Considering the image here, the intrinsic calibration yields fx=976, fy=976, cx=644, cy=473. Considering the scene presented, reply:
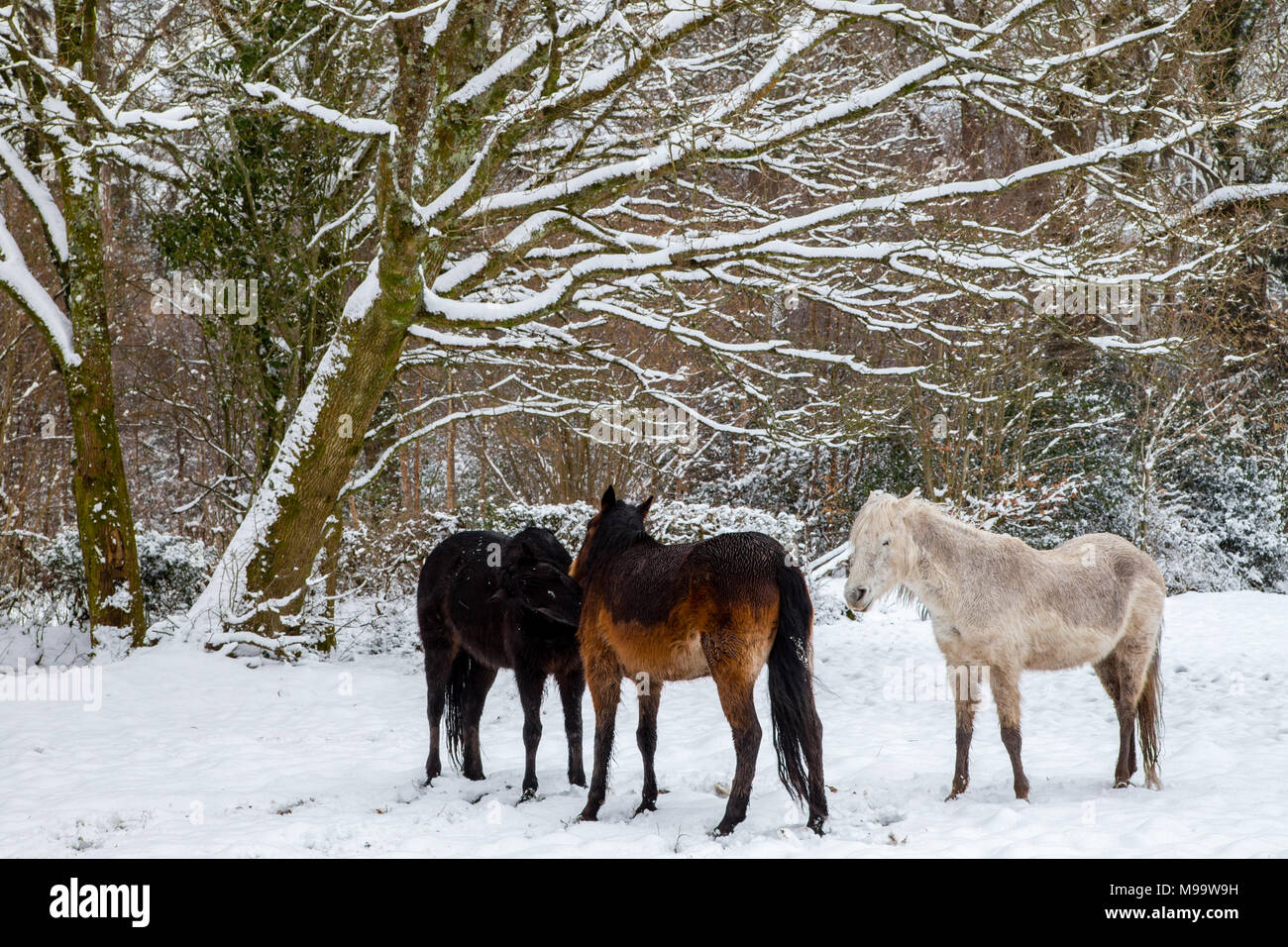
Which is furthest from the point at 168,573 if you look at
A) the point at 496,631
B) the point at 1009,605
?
the point at 1009,605

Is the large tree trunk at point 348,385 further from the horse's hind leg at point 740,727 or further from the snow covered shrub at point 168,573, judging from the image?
the horse's hind leg at point 740,727

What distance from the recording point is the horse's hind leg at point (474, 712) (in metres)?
5.84

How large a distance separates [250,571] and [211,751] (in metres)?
2.66

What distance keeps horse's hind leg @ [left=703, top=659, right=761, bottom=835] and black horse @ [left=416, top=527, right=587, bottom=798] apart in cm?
116

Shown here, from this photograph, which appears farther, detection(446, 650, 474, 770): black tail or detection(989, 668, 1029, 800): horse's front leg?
detection(446, 650, 474, 770): black tail

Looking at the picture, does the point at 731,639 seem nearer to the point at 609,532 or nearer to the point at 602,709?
the point at 602,709

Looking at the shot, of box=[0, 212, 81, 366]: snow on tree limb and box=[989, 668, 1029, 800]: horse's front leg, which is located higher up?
box=[0, 212, 81, 366]: snow on tree limb

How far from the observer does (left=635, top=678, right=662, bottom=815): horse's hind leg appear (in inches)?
195

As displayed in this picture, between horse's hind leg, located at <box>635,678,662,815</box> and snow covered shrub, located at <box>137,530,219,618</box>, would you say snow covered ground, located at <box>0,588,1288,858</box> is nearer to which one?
horse's hind leg, located at <box>635,678,662,815</box>

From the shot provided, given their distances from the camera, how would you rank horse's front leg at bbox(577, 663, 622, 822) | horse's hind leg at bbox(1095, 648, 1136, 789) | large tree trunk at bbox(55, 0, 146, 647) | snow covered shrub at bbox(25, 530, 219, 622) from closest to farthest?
horse's front leg at bbox(577, 663, 622, 822) → horse's hind leg at bbox(1095, 648, 1136, 789) → large tree trunk at bbox(55, 0, 146, 647) → snow covered shrub at bbox(25, 530, 219, 622)

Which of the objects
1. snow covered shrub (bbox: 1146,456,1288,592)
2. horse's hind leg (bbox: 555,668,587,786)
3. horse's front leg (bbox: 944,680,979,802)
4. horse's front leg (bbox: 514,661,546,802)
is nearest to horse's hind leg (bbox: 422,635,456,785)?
horse's front leg (bbox: 514,661,546,802)

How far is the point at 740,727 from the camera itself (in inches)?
175

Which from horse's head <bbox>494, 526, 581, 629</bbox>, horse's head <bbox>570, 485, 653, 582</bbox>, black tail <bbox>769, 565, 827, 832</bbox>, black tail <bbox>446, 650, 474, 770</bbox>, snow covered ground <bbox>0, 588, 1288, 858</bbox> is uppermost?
horse's head <bbox>570, 485, 653, 582</bbox>
